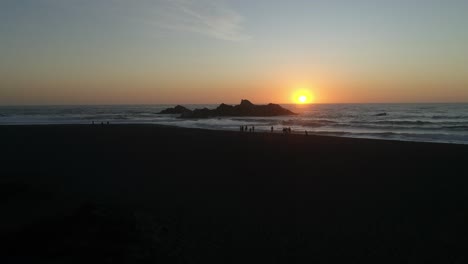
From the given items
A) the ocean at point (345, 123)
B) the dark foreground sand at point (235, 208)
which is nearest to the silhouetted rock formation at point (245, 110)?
the ocean at point (345, 123)

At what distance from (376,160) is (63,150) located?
1702cm

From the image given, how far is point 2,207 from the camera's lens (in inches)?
370

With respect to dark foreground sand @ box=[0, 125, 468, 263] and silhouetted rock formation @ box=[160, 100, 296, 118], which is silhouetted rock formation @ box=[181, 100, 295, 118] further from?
dark foreground sand @ box=[0, 125, 468, 263]

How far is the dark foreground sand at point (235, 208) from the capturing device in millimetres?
7199

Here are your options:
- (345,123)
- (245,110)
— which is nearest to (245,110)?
(245,110)

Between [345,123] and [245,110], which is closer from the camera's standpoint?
[345,123]

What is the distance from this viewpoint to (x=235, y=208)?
10.5 meters

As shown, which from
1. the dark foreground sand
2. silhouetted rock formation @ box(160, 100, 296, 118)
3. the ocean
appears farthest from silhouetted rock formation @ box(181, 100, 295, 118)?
the dark foreground sand

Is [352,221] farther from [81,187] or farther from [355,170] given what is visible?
[81,187]

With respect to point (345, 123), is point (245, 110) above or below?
above

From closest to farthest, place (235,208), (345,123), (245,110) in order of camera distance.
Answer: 1. (235,208)
2. (345,123)
3. (245,110)

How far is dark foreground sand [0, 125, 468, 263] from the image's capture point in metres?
7.20

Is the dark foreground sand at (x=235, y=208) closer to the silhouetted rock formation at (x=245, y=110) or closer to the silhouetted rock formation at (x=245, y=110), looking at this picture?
the silhouetted rock formation at (x=245, y=110)

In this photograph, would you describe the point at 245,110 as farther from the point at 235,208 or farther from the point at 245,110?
the point at 235,208
